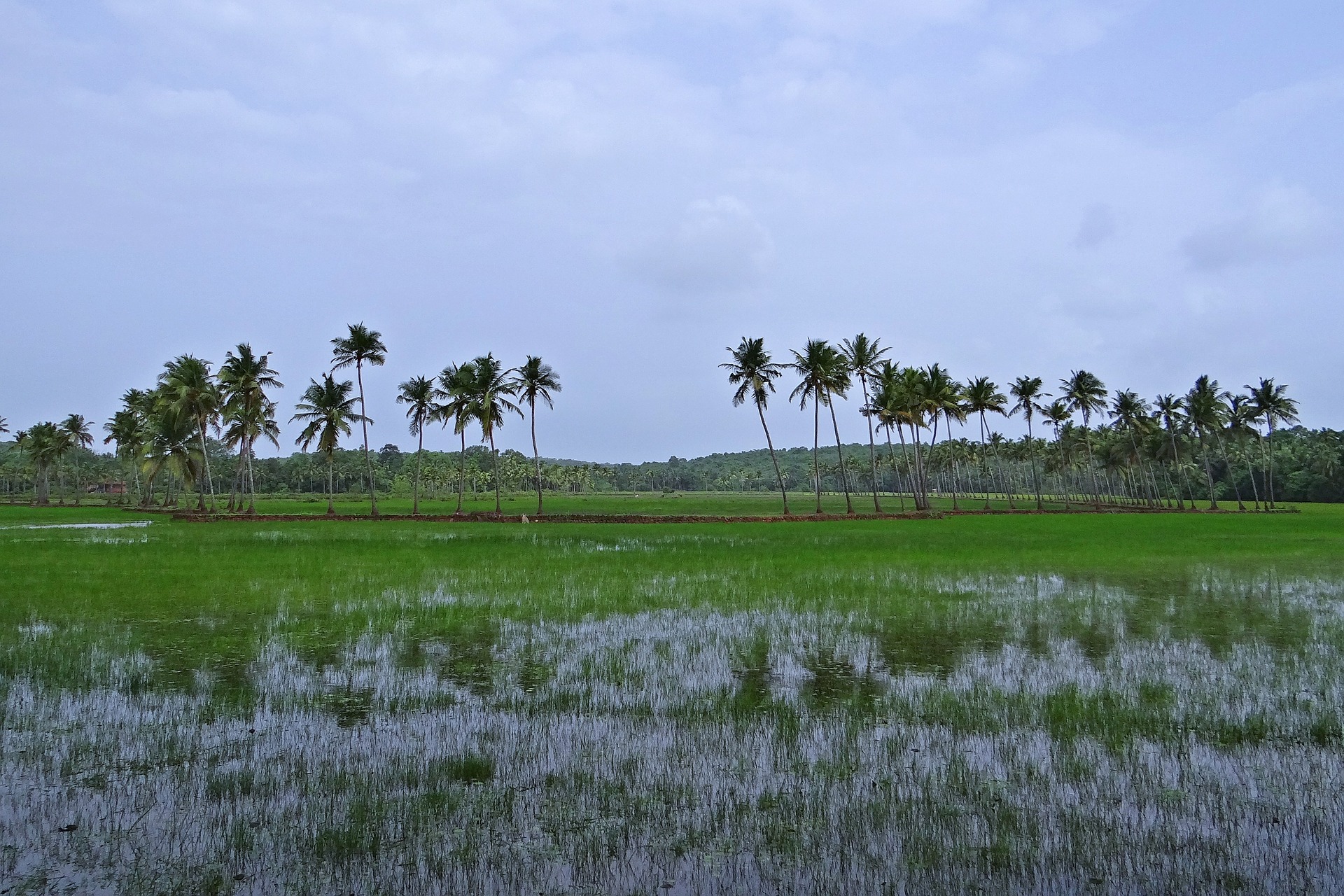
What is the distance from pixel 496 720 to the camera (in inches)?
357

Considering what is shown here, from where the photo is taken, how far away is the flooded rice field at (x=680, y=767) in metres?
5.57

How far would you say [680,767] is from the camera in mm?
→ 7598

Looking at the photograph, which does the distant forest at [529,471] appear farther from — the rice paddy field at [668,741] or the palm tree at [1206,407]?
the rice paddy field at [668,741]

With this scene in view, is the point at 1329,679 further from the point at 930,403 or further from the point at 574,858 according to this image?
the point at 930,403

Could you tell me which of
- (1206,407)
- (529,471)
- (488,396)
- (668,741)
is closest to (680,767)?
(668,741)

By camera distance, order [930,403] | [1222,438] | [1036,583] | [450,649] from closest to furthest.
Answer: [450,649] < [1036,583] < [930,403] < [1222,438]

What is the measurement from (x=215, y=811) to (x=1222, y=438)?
345 ft

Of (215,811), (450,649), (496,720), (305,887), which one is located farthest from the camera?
(450,649)

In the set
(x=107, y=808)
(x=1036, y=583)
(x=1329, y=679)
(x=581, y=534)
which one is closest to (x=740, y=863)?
(x=107, y=808)

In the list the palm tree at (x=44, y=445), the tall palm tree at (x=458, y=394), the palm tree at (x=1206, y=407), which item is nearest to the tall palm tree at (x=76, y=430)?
the palm tree at (x=44, y=445)

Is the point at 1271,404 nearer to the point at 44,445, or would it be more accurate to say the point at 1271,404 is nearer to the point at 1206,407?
the point at 1206,407

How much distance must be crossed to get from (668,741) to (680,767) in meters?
0.78

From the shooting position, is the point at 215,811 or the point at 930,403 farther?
the point at 930,403

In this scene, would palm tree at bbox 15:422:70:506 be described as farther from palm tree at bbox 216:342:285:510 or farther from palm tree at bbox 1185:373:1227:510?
palm tree at bbox 1185:373:1227:510
